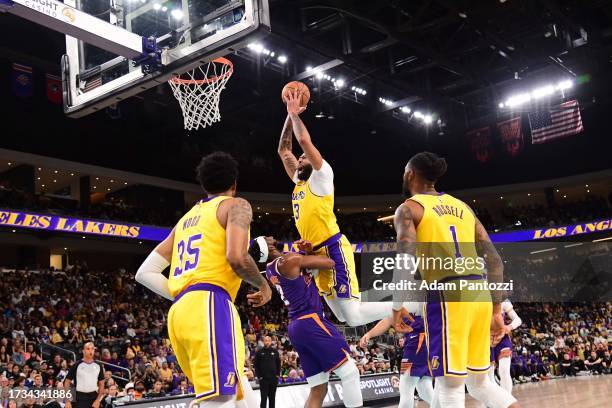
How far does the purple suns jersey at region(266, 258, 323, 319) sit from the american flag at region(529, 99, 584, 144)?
2254 centimetres

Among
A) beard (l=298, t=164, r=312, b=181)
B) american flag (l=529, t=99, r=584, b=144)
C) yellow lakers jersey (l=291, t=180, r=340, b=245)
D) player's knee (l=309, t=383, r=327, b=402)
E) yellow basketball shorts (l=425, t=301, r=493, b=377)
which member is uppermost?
american flag (l=529, t=99, r=584, b=144)

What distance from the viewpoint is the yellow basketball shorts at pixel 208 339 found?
11.7 ft

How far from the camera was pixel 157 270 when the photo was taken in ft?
13.9

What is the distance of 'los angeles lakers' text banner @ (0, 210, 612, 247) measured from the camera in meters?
22.8

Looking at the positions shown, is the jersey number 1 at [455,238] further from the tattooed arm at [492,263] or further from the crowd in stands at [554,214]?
the crowd in stands at [554,214]

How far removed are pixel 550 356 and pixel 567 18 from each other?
11743 millimetres

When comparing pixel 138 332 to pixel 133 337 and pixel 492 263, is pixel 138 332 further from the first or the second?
pixel 492 263

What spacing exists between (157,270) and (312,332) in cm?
167

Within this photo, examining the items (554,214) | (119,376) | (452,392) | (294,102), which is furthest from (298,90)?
(554,214)

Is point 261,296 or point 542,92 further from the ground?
point 542,92

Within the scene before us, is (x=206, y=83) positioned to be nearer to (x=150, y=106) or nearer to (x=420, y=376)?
(x=420, y=376)

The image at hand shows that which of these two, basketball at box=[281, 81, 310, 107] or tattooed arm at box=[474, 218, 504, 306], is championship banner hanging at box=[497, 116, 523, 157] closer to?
basketball at box=[281, 81, 310, 107]

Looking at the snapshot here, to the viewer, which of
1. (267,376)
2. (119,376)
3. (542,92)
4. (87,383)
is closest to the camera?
(87,383)

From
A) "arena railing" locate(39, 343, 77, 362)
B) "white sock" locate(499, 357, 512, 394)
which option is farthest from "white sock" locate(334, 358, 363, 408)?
"arena railing" locate(39, 343, 77, 362)
